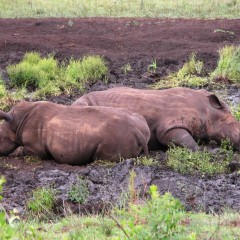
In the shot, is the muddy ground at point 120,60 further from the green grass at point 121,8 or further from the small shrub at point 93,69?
the green grass at point 121,8

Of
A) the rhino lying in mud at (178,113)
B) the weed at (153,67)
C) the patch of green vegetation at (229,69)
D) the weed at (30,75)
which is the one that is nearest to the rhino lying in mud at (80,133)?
the rhino lying in mud at (178,113)

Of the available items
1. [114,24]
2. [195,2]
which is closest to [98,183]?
[114,24]

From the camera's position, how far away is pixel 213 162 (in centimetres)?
900

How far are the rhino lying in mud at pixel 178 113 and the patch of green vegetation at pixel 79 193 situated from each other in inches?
92.8

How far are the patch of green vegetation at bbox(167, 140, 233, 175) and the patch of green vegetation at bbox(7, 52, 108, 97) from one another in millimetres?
4774

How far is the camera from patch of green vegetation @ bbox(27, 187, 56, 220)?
7086 mm

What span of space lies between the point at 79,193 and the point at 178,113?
115 inches

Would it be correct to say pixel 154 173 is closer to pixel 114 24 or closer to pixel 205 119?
pixel 205 119

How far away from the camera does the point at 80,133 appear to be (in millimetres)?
9273

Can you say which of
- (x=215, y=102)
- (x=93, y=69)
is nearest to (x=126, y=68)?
(x=93, y=69)

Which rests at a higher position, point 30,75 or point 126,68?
point 30,75

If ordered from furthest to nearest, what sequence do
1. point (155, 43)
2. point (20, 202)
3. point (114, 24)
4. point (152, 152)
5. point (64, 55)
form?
1. point (114, 24)
2. point (155, 43)
3. point (64, 55)
4. point (152, 152)
5. point (20, 202)

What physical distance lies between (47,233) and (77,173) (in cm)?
263

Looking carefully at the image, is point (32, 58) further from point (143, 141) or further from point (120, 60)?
point (143, 141)
